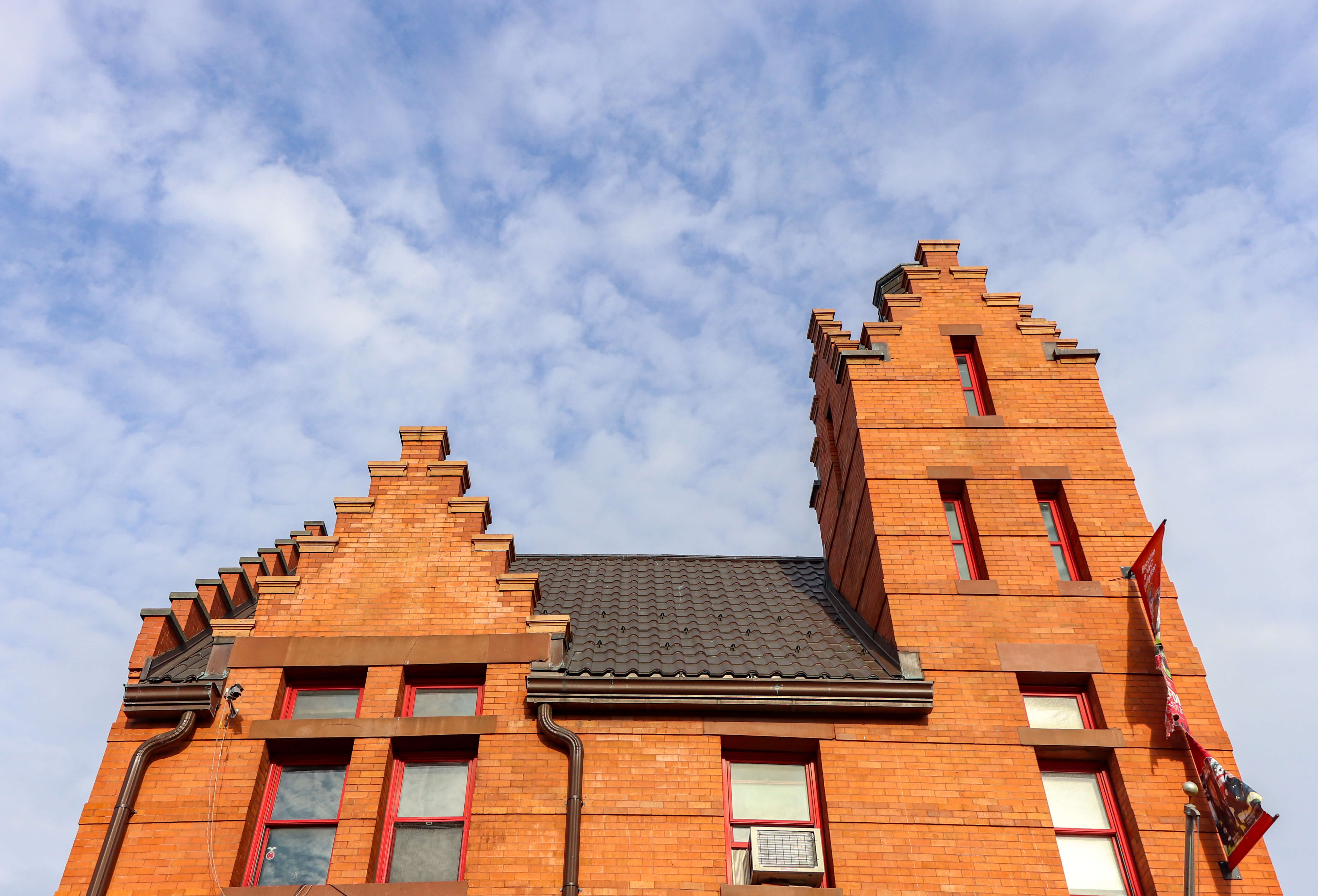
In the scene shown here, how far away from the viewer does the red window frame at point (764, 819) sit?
11.6 m

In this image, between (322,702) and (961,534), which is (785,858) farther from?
(322,702)

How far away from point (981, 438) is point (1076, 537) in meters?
2.09

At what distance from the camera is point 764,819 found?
12047mm

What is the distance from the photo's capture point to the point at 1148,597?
44.1ft

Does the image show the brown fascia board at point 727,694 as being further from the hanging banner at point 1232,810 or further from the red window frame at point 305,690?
the hanging banner at point 1232,810

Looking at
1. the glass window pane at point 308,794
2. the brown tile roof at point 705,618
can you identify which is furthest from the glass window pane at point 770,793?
the glass window pane at point 308,794

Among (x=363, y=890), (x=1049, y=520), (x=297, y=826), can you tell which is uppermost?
(x=1049, y=520)

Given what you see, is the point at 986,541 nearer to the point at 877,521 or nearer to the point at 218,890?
the point at 877,521

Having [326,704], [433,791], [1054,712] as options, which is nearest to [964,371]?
[1054,712]

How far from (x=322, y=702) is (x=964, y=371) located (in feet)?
37.2

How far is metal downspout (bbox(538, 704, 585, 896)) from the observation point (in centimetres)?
1095

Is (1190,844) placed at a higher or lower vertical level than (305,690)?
lower

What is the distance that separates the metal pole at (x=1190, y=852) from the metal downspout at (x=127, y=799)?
11.2 meters

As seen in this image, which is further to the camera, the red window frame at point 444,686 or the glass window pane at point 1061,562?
the glass window pane at point 1061,562
